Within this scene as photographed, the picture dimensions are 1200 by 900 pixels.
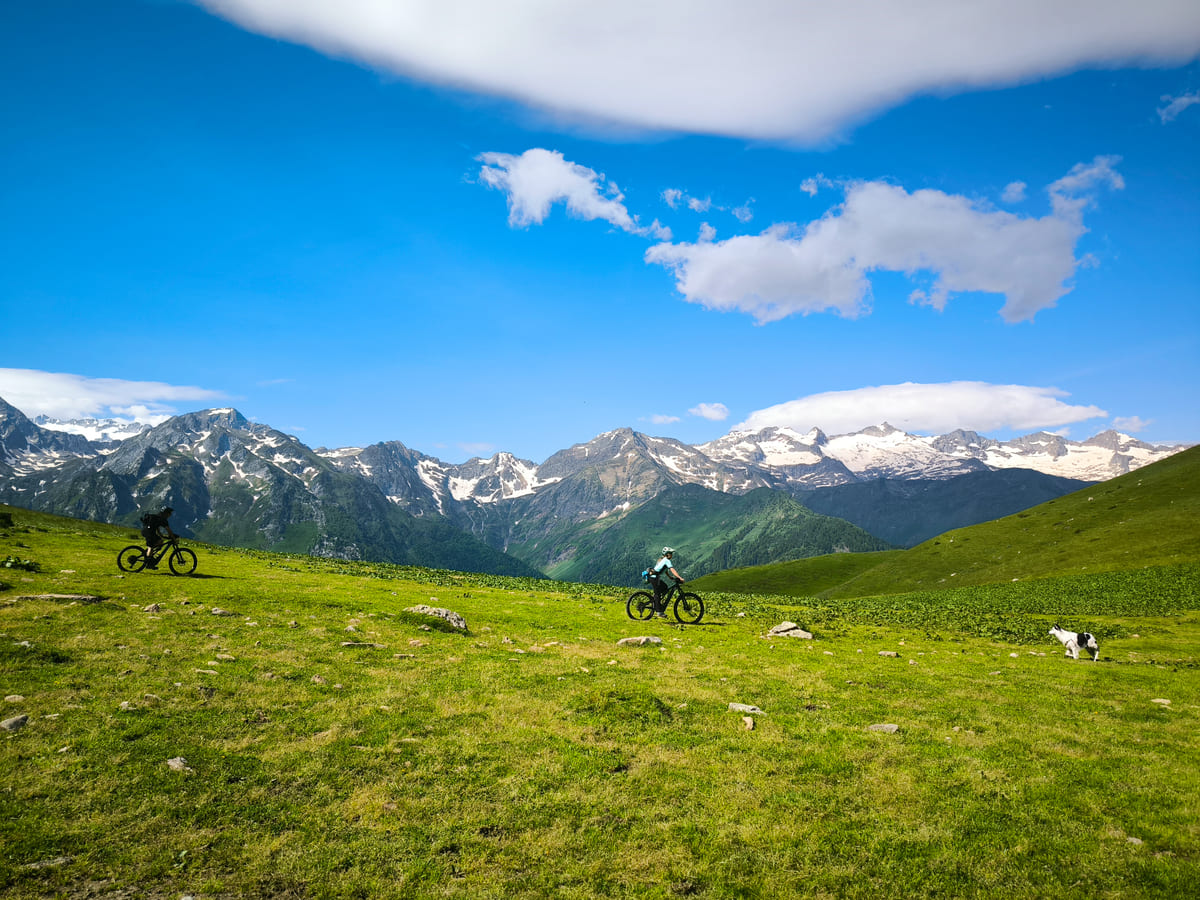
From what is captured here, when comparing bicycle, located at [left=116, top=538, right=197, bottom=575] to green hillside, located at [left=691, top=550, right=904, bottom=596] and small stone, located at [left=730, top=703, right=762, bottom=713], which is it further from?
green hillside, located at [left=691, top=550, right=904, bottom=596]

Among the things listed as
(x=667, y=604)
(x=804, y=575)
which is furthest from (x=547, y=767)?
(x=804, y=575)

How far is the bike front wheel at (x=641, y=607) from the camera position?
3430 cm

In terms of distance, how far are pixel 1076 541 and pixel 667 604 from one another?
100365 millimetres

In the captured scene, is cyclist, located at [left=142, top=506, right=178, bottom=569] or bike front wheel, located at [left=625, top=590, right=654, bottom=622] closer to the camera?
cyclist, located at [left=142, top=506, right=178, bottom=569]

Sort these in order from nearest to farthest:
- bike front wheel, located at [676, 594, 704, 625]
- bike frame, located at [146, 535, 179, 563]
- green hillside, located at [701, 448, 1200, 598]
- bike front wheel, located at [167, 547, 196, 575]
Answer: bike frame, located at [146, 535, 179, 563] < bike front wheel, located at [167, 547, 196, 575] < bike front wheel, located at [676, 594, 704, 625] < green hillside, located at [701, 448, 1200, 598]

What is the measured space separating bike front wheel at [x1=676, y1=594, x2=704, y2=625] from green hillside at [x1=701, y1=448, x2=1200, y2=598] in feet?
238

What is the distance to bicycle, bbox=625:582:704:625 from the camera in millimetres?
33688

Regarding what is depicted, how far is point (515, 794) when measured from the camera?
1134 cm

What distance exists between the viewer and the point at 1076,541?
9650cm

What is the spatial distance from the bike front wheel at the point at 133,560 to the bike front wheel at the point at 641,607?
96.6 feet

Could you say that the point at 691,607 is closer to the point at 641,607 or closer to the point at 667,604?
the point at 667,604

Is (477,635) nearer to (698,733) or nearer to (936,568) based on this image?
(698,733)

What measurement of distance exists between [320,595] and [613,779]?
24.4 m

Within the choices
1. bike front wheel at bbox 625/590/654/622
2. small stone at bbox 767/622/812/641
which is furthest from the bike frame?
small stone at bbox 767/622/812/641
